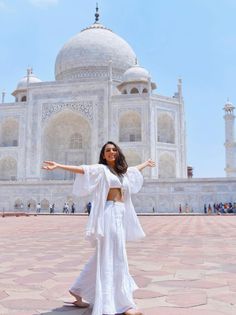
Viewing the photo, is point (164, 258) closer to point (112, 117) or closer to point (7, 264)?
point (7, 264)

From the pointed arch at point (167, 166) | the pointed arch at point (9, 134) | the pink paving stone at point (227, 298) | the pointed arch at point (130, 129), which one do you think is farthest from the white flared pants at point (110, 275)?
the pointed arch at point (9, 134)

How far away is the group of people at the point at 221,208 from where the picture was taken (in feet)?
65.2

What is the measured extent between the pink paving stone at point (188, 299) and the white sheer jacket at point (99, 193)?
0.48 meters

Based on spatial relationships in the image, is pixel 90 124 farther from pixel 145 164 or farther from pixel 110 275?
pixel 110 275

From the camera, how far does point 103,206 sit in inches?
102

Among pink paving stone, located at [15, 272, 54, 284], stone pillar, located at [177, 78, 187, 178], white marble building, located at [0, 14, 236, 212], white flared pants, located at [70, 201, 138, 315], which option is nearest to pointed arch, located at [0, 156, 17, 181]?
white marble building, located at [0, 14, 236, 212]

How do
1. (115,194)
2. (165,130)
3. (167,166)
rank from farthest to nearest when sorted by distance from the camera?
1. (165,130)
2. (167,166)
3. (115,194)

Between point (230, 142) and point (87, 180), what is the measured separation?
26.6 meters

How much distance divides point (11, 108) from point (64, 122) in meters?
3.88

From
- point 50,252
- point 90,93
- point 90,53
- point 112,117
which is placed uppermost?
point 90,53

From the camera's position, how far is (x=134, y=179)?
287 centimetres

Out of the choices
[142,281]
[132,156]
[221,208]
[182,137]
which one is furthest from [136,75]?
[142,281]

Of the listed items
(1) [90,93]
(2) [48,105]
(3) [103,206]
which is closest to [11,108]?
(2) [48,105]

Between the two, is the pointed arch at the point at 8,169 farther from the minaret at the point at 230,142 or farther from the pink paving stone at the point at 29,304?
the pink paving stone at the point at 29,304
